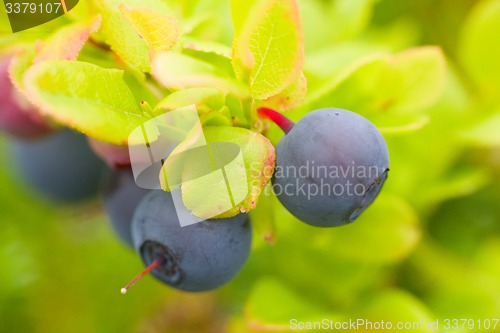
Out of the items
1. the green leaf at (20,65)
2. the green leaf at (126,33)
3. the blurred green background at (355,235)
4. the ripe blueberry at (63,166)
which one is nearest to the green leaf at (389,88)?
the blurred green background at (355,235)

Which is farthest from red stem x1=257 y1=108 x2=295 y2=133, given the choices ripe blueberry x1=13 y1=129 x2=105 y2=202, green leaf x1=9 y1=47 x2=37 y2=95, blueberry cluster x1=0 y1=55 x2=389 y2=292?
ripe blueberry x1=13 y1=129 x2=105 y2=202

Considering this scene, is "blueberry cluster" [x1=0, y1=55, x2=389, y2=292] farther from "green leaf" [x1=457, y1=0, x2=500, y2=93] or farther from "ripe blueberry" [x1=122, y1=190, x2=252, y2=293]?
"green leaf" [x1=457, y1=0, x2=500, y2=93]

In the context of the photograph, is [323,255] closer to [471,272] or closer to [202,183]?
[471,272]

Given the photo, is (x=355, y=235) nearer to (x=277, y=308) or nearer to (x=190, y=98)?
(x=277, y=308)

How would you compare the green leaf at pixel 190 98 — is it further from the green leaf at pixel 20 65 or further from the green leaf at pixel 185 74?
the green leaf at pixel 20 65

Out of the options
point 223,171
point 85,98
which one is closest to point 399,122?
point 223,171

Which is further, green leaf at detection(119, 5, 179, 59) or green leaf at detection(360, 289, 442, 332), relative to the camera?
green leaf at detection(360, 289, 442, 332)

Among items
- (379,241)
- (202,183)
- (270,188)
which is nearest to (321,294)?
(379,241)
